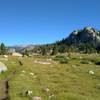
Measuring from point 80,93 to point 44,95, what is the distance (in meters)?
8.05

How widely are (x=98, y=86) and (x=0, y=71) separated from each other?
23036mm

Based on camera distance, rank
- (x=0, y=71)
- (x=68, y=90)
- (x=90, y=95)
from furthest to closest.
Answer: (x=0, y=71) < (x=68, y=90) < (x=90, y=95)

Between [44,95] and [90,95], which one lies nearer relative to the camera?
[44,95]

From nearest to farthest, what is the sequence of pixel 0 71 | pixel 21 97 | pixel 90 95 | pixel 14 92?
pixel 21 97 < pixel 14 92 < pixel 90 95 < pixel 0 71

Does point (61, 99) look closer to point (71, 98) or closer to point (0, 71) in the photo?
point (71, 98)

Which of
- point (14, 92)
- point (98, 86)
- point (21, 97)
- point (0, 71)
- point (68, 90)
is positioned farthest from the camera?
point (0, 71)

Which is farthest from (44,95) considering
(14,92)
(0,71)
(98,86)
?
(0,71)

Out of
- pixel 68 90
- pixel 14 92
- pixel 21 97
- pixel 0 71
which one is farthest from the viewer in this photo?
pixel 0 71

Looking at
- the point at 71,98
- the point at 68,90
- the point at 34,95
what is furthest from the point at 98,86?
the point at 34,95

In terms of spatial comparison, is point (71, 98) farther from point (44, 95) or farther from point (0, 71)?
point (0, 71)

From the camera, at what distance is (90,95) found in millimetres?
47312

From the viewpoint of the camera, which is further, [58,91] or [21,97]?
[58,91]

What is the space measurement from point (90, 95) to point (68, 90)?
16.2 feet

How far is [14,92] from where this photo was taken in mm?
44125
